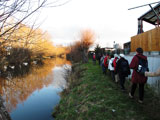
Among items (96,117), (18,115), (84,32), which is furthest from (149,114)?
(84,32)

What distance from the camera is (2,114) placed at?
162cm

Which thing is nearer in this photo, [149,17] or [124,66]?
[124,66]

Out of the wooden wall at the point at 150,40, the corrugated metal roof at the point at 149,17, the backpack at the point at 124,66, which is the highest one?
the corrugated metal roof at the point at 149,17

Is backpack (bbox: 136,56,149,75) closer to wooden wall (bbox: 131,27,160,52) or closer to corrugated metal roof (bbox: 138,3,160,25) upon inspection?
wooden wall (bbox: 131,27,160,52)

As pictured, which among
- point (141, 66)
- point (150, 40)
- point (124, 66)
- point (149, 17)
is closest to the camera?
point (141, 66)

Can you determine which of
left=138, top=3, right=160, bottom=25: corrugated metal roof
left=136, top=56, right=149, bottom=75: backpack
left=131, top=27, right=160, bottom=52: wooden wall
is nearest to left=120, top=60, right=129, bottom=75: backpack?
left=136, top=56, right=149, bottom=75: backpack

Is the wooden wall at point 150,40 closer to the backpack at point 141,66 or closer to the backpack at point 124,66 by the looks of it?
the backpack at point 124,66

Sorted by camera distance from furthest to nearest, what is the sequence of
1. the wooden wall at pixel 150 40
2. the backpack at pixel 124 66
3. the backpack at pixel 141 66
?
1. the wooden wall at pixel 150 40
2. the backpack at pixel 124 66
3. the backpack at pixel 141 66

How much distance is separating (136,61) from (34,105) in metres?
7.40

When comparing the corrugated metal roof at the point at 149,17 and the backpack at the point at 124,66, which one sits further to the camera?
the corrugated metal roof at the point at 149,17

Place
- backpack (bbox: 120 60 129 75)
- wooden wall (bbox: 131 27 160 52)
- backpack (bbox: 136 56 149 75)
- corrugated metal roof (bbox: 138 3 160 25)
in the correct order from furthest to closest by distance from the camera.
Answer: corrugated metal roof (bbox: 138 3 160 25) < wooden wall (bbox: 131 27 160 52) < backpack (bbox: 120 60 129 75) < backpack (bbox: 136 56 149 75)

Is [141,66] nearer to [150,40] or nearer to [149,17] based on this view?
[150,40]

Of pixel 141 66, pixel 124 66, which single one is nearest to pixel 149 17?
pixel 124 66

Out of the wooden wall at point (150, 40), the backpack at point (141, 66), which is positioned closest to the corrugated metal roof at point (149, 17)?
the wooden wall at point (150, 40)
